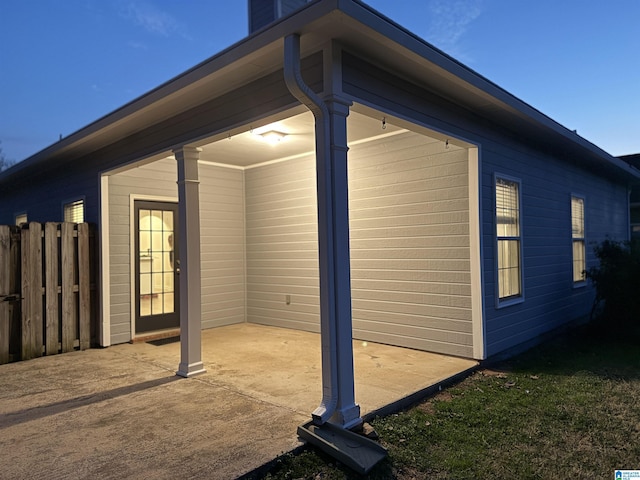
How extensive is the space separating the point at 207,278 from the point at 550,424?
16.6 ft

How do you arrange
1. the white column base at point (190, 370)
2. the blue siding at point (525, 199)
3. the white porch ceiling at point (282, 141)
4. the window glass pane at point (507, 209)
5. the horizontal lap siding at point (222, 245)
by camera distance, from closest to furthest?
the blue siding at point (525, 199) < the white column base at point (190, 370) < the white porch ceiling at point (282, 141) < the window glass pane at point (507, 209) < the horizontal lap siding at point (222, 245)

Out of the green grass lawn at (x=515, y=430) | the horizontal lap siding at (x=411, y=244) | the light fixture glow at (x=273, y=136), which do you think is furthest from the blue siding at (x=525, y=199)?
the light fixture glow at (x=273, y=136)

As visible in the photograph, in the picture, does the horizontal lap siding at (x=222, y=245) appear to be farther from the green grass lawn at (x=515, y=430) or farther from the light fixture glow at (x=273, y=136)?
the green grass lawn at (x=515, y=430)

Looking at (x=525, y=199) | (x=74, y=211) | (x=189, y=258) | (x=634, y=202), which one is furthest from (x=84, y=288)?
(x=634, y=202)

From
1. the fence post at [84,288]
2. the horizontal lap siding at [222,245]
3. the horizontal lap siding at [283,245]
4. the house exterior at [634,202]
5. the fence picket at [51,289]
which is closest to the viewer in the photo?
the fence picket at [51,289]

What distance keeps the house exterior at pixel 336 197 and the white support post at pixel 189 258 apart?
2 centimetres

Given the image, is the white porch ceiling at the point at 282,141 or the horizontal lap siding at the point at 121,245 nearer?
the white porch ceiling at the point at 282,141

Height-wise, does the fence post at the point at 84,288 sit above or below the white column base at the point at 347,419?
above

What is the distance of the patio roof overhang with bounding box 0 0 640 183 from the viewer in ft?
9.48

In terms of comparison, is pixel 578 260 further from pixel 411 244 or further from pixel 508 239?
pixel 411 244

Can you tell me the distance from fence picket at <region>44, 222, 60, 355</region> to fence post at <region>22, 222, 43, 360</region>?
77 millimetres

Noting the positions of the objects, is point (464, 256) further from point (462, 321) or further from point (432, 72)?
point (432, 72)

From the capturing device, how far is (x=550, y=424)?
3.27 metres

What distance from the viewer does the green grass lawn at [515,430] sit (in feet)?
8.64
